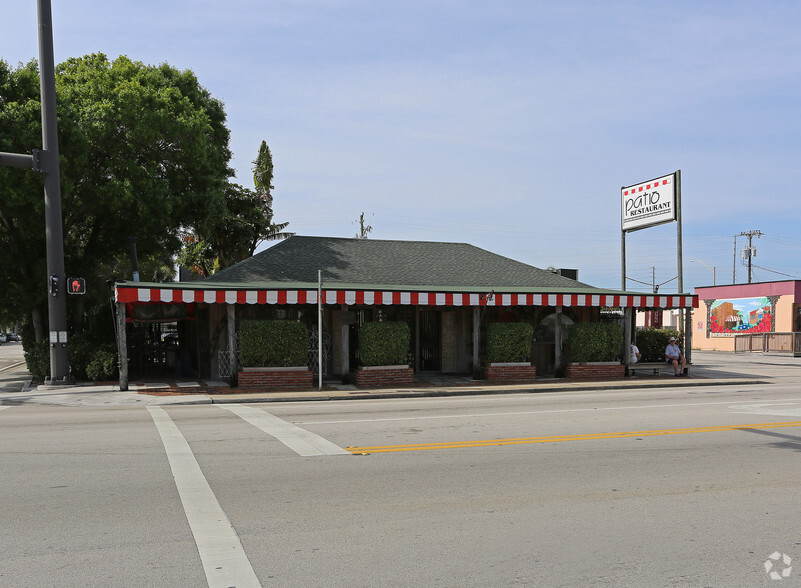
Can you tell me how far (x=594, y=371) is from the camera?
72.7ft

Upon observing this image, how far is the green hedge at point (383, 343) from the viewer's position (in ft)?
64.9

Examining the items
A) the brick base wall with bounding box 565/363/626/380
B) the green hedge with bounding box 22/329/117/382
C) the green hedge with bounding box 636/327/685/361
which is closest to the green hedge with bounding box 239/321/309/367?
the green hedge with bounding box 22/329/117/382

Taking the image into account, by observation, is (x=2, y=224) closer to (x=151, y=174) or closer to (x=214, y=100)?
(x=151, y=174)

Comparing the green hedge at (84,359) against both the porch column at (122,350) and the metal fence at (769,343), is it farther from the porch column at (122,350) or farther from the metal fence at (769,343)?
the metal fence at (769,343)

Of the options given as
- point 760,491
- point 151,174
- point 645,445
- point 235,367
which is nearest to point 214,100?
point 151,174

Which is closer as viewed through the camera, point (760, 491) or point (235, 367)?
point (760, 491)

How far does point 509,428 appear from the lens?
1121 centimetres

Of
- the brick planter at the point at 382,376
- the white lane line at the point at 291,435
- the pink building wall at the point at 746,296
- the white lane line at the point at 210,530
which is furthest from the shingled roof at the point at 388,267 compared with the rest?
the pink building wall at the point at 746,296

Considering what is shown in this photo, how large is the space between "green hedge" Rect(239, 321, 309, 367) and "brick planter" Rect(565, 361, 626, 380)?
8711mm

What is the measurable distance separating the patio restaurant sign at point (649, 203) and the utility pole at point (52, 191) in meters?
23.4

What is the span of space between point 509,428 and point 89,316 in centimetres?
1999

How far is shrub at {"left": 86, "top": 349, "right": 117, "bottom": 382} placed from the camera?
67.7 ft

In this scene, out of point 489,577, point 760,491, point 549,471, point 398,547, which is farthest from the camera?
point 549,471

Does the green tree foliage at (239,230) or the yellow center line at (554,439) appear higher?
the green tree foliage at (239,230)
